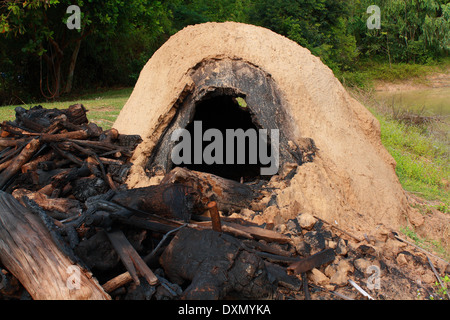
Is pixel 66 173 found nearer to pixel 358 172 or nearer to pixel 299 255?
pixel 299 255

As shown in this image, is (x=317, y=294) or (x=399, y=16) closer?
(x=317, y=294)

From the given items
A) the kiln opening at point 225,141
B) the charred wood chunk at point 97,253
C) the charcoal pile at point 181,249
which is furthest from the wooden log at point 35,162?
the charred wood chunk at point 97,253

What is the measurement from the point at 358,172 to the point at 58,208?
293 cm

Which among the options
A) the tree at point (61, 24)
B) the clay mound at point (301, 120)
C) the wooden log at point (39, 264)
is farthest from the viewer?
the tree at point (61, 24)

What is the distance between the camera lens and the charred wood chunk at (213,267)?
2553 mm

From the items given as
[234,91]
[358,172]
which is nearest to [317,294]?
[358,172]

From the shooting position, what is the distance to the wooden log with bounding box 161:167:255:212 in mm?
3785

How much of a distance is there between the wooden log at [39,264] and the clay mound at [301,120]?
4.39ft

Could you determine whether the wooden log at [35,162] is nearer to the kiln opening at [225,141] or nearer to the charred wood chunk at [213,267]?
the kiln opening at [225,141]

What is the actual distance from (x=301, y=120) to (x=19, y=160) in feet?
9.80

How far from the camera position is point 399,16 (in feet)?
79.3

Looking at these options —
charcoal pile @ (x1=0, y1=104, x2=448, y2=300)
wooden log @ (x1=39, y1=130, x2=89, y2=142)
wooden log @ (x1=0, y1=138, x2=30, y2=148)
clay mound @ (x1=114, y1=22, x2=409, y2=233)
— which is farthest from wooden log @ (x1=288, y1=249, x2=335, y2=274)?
wooden log @ (x1=0, y1=138, x2=30, y2=148)

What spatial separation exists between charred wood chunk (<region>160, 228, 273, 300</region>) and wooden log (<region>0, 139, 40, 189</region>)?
2.38m

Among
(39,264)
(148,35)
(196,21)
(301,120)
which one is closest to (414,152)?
(301,120)
